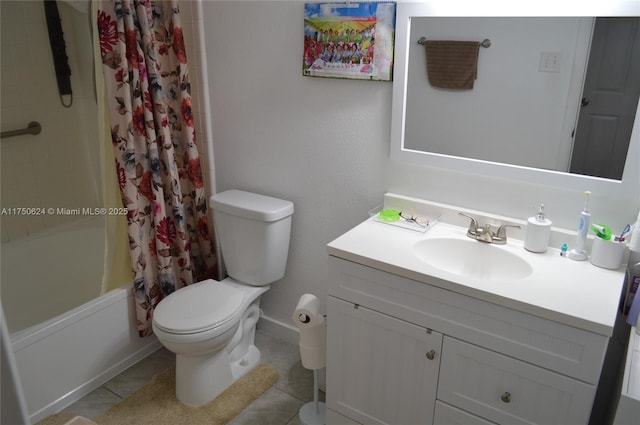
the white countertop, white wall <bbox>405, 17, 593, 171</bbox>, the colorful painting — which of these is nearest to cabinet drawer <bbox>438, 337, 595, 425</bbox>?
the white countertop

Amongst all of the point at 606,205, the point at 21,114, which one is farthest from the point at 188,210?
the point at 606,205

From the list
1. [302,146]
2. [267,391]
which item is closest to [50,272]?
[267,391]

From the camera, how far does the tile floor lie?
2127 mm

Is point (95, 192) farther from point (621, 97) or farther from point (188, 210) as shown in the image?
point (621, 97)

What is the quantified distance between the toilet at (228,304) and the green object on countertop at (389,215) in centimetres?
50

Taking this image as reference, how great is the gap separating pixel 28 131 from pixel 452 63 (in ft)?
7.64

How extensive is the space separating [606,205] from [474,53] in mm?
A: 679

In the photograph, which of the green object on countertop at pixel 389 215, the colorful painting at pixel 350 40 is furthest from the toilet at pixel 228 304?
the colorful painting at pixel 350 40

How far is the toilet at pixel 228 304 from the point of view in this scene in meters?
2.04

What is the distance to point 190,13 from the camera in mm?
2367

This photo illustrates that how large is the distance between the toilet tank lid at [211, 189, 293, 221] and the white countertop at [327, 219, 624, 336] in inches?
20.0

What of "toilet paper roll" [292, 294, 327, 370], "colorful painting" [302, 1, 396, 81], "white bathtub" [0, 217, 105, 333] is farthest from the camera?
"white bathtub" [0, 217, 105, 333]

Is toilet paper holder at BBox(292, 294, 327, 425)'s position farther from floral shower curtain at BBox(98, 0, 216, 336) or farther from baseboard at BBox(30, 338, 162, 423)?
baseboard at BBox(30, 338, 162, 423)

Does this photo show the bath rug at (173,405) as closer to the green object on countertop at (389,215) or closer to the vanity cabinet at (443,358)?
the vanity cabinet at (443,358)
